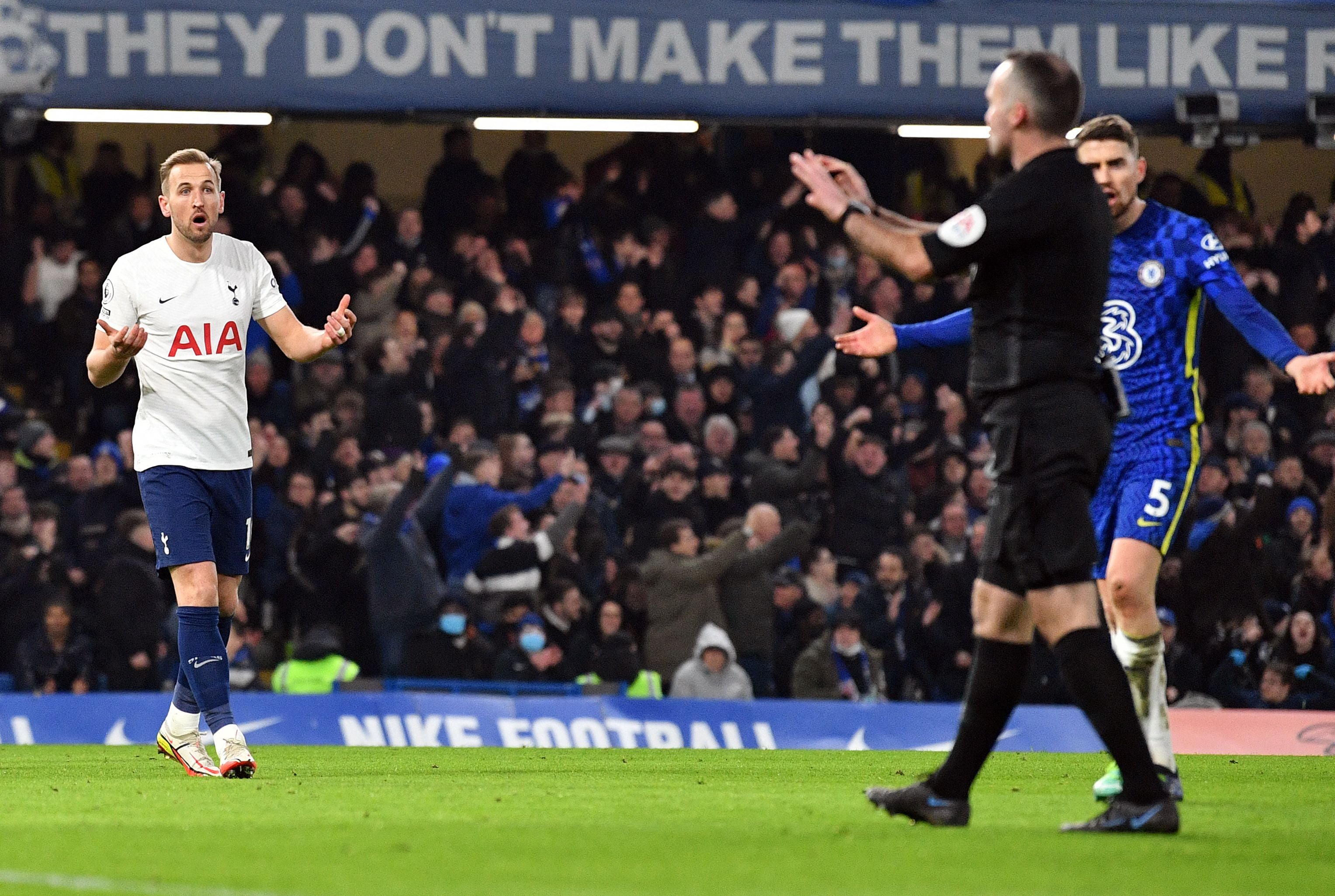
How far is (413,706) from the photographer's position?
11.7 metres

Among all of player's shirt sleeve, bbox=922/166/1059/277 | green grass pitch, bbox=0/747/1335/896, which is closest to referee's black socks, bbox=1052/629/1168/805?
green grass pitch, bbox=0/747/1335/896

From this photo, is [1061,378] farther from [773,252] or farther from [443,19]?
[773,252]

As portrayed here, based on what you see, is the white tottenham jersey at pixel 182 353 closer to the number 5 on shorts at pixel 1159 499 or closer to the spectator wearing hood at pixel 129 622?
the number 5 on shorts at pixel 1159 499

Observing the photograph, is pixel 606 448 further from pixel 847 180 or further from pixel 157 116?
pixel 847 180

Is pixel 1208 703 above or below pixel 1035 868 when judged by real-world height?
below

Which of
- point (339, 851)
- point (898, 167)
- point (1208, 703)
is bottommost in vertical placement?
point (1208, 703)

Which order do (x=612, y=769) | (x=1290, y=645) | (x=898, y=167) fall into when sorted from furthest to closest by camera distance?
(x=898, y=167) < (x=1290, y=645) < (x=612, y=769)

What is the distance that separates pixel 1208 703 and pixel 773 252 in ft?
15.9

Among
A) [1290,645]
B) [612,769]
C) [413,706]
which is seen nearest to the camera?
[612,769]

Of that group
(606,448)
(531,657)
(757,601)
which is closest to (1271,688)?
(757,601)

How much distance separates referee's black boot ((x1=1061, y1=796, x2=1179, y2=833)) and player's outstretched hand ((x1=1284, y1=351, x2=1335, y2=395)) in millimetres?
1586

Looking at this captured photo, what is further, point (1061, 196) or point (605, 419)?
point (605, 419)

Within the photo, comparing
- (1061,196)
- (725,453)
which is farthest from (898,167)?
(1061,196)

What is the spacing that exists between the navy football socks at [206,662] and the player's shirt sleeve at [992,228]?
350 cm
